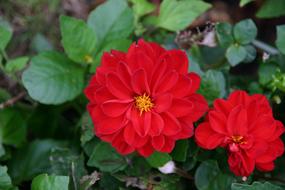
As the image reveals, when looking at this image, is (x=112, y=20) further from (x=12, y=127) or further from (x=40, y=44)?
(x=12, y=127)

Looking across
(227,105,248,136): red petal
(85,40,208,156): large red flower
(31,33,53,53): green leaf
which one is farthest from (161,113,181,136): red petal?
(31,33,53,53): green leaf

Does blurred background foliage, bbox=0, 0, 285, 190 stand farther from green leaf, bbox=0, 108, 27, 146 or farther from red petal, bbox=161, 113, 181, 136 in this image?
red petal, bbox=161, 113, 181, 136

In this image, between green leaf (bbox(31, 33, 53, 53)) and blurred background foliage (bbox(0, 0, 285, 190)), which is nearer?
blurred background foliage (bbox(0, 0, 285, 190))

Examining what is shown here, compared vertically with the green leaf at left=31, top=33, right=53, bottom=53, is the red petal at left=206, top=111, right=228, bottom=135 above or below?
below

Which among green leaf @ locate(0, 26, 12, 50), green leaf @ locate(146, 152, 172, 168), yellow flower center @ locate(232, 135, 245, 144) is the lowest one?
green leaf @ locate(146, 152, 172, 168)

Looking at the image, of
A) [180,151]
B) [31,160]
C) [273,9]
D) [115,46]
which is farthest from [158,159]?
[273,9]

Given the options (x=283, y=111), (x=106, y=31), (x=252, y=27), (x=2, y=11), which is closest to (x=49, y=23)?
(x=2, y=11)
